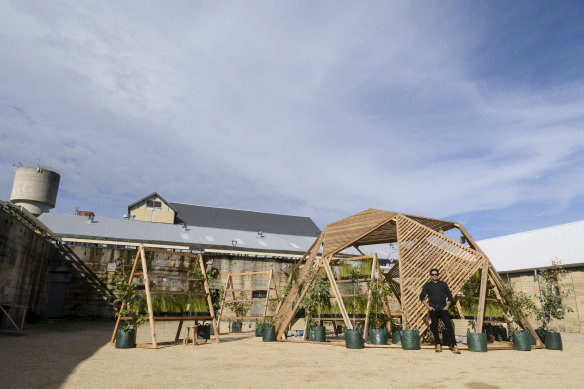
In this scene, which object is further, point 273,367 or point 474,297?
point 474,297

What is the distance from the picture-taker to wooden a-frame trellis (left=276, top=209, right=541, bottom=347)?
764 cm

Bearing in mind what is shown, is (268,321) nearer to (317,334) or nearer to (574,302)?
(317,334)

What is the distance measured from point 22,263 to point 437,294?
36.9ft

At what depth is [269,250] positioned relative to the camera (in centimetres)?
2261

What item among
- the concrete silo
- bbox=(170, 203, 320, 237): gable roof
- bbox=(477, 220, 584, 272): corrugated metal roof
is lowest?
bbox=(477, 220, 584, 272): corrugated metal roof

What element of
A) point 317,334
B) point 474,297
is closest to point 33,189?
point 317,334

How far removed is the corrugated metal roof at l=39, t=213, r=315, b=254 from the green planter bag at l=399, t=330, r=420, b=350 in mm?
15240

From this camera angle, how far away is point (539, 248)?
15.2 m

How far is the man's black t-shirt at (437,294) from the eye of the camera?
6969mm

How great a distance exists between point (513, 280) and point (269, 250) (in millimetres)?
12789

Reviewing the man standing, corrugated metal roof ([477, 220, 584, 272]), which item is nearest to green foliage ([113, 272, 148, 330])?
the man standing

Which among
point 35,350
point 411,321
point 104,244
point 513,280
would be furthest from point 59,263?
point 513,280

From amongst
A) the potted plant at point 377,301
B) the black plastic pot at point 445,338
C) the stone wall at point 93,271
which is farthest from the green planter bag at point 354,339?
the stone wall at point 93,271

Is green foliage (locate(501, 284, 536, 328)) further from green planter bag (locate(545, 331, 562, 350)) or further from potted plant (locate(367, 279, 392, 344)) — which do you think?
potted plant (locate(367, 279, 392, 344))
